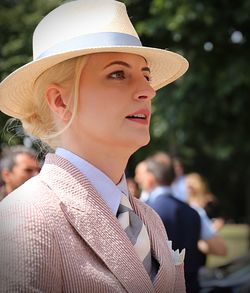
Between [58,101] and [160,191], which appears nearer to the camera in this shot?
[58,101]

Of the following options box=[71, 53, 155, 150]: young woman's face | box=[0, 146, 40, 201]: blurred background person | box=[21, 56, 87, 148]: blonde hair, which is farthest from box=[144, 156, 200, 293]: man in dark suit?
box=[71, 53, 155, 150]: young woman's face

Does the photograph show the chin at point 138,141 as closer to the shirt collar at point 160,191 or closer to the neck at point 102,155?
the neck at point 102,155

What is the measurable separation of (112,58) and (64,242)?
61 centimetres

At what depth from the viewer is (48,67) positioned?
202 cm

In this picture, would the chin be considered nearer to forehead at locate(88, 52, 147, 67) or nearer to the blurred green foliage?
forehead at locate(88, 52, 147, 67)

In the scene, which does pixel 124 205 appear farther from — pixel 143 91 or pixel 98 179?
pixel 143 91

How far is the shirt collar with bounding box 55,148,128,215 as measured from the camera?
199 cm

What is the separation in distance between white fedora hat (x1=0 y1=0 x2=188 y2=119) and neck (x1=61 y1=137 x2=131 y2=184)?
27 cm

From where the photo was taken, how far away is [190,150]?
1297 cm

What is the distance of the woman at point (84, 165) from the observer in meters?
1.72

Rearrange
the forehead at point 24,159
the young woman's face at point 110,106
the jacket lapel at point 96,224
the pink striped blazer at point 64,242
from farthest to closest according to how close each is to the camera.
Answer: the forehead at point 24,159
the young woman's face at point 110,106
the jacket lapel at point 96,224
the pink striped blazer at point 64,242

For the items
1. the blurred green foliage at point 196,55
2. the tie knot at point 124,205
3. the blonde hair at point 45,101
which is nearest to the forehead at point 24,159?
the blurred green foliage at point 196,55

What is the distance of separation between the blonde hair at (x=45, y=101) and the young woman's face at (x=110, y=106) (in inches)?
0.9

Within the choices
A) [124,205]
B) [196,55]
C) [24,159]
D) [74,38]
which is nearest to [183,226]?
[24,159]
